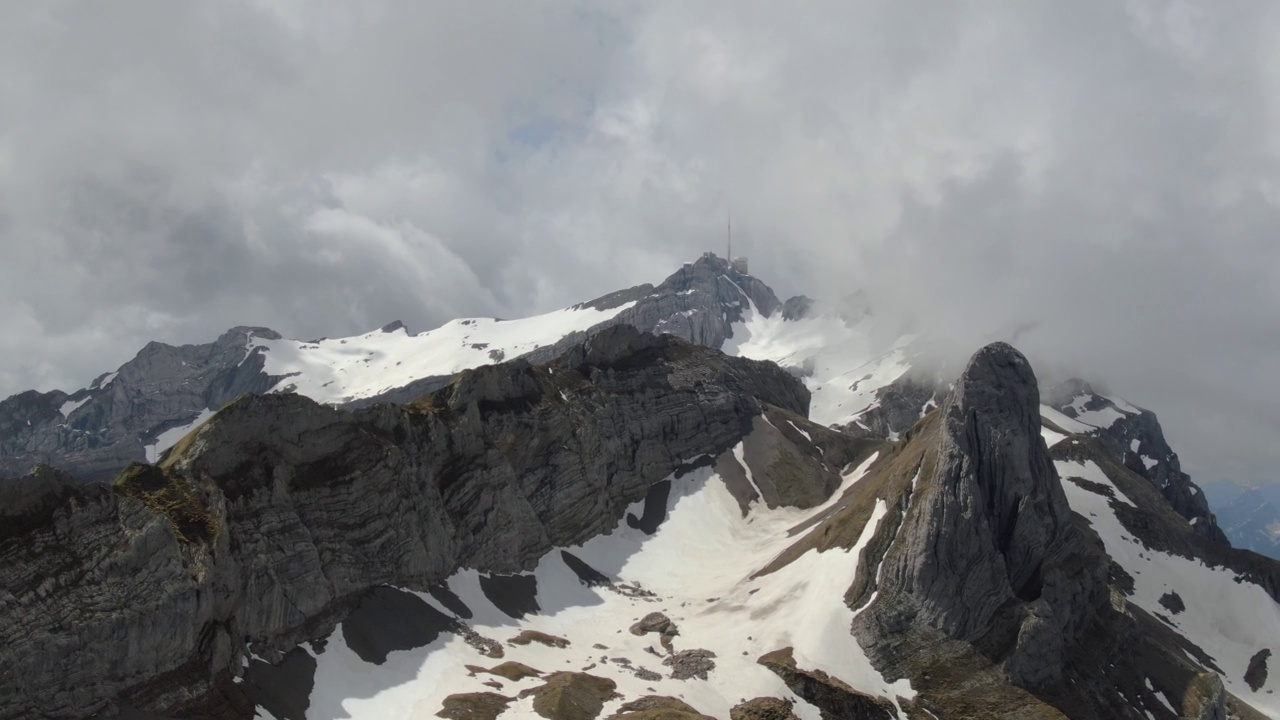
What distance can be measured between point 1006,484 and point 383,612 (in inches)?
3059

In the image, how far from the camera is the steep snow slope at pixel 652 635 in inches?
3497

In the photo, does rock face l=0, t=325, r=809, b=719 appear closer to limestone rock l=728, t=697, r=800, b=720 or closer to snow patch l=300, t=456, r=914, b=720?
snow patch l=300, t=456, r=914, b=720

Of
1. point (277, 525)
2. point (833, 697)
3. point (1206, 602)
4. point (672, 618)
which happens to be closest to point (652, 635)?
point (672, 618)

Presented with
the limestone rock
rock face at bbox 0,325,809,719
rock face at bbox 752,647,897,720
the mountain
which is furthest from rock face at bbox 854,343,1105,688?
rock face at bbox 0,325,809,719

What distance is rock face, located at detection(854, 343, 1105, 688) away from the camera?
317 ft

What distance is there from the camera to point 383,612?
99438mm

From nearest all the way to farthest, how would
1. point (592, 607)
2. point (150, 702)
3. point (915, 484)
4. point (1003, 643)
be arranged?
point (150, 702) → point (1003, 643) → point (915, 484) → point (592, 607)

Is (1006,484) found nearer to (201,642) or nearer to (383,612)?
(383,612)

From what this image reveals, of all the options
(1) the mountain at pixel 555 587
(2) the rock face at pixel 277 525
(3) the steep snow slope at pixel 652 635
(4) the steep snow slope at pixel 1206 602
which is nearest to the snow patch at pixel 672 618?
(3) the steep snow slope at pixel 652 635

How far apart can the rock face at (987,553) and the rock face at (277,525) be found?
2195 inches

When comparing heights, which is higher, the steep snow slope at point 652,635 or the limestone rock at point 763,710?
the steep snow slope at point 652,635

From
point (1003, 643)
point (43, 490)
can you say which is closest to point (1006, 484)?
point (1003, 643)

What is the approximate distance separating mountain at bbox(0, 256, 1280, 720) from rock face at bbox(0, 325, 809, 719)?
0.27 m

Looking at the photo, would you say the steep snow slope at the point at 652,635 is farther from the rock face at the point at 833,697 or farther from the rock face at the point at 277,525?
the rock face at the point at 277,525
